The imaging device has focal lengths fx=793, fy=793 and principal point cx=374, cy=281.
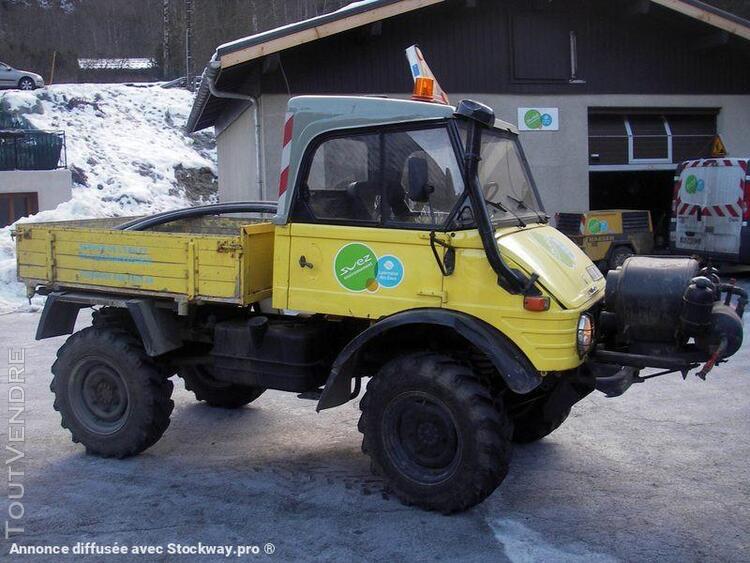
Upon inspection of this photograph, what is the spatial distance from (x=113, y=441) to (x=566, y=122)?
10.9 metres

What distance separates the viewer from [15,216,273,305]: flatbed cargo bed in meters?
5.41

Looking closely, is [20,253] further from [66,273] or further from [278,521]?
[278,521]

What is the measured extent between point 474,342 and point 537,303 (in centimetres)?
42

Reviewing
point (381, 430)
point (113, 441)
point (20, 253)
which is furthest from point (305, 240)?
point (20, 253)

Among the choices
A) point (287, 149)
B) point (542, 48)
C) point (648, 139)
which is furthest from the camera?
point (648, 139)

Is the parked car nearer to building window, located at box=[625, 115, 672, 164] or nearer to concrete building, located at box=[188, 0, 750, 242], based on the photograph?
concrete building, located at box=[188, 0, 750, 242]

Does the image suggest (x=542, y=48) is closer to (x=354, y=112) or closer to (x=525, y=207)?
(x=525, y=207)

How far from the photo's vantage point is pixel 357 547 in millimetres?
4422

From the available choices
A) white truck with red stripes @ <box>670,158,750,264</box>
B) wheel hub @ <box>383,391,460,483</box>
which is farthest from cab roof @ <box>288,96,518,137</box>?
white truck with red stripes @ <box>670,158,750,264</box>

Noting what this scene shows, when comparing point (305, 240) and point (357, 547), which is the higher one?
point (305, 240)

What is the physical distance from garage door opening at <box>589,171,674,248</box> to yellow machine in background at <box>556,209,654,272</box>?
4.12 meters

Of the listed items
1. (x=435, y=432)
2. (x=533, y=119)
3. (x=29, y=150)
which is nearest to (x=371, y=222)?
(x=435, y=432)

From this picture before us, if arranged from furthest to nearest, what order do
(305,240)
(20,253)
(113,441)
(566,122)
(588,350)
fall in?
1. (566,122)
2. (20,253)
3. (113,441)
4. (305,240)
5. (588,350)

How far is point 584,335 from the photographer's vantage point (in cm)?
461
